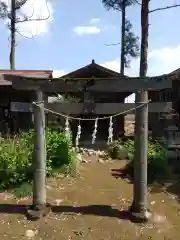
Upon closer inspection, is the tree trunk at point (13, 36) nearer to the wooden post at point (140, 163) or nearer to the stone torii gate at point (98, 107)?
the stone torii gate at point (98, 107)

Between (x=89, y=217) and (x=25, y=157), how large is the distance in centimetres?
285

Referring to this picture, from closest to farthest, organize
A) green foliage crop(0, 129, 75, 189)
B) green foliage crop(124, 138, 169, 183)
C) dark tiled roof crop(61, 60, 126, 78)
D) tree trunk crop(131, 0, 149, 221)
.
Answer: tree trunk crop(131, 0, 149, 221), green foliage crop(0, 129, 75, 189), green foliage crop(124, 138, 169, 183), dark tiled roof crop(61, 60, 126, 78)

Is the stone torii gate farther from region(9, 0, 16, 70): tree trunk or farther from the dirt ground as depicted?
region(9, 0, 16, 70): tree trunk

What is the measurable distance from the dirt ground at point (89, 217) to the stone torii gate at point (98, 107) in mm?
457

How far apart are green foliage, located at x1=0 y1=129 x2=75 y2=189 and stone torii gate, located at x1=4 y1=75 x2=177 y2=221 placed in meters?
1.67

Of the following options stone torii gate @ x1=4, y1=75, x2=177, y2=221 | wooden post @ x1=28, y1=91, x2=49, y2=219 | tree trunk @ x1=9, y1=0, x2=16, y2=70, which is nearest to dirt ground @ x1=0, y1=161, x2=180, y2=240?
wooden post @ x1=28, y1=91, x2=49, y2=219

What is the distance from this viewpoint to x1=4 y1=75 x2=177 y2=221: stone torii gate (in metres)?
7.38

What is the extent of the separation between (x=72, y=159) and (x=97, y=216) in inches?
135

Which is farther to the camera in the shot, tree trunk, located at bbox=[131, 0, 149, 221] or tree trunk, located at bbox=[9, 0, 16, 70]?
tree trunk, located at bbox=[9, 0, 16, 70]

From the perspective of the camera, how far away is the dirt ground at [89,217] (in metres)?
6.93

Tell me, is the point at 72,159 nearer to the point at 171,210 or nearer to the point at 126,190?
the point at 126,190

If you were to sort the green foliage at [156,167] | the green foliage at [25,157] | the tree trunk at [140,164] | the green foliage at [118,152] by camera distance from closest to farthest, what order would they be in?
the tree trunk at [140,164] → the green foliage at [25,157] → the green foliage at [156,167] → the green foliage at [118,152]

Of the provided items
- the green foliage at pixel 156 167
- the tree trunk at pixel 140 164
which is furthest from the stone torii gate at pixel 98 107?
the green foliage at pixel 156 167

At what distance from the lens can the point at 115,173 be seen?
11.0 metres
